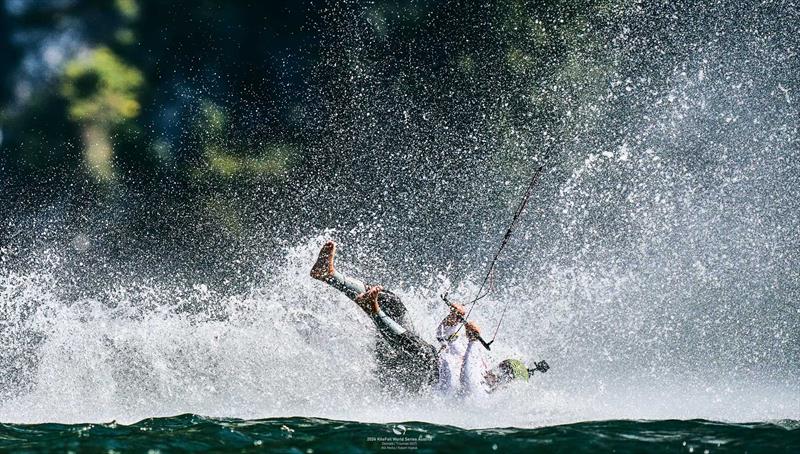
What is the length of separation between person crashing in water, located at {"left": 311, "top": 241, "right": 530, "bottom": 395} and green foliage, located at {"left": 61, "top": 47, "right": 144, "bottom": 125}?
14.0m

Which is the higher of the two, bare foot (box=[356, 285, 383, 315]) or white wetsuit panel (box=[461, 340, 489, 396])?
bare foot (box=[356, 285, 383, 315])

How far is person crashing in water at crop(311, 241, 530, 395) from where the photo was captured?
8.14m

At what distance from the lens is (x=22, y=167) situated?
19891 millimetres

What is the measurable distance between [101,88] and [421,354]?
1588cm

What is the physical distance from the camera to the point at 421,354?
8.41m

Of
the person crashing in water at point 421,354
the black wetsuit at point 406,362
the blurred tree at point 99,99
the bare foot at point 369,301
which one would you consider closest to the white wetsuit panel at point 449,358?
the person crashing in water at point 421,354

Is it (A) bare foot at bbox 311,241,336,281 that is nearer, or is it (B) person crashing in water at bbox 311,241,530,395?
(B) person crashing in water at bbox 311,241,530,395

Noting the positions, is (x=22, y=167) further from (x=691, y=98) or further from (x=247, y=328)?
(x=691, y=98)

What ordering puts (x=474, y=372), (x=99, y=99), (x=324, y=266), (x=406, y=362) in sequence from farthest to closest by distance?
(x=99, y=99) < (x=324, y=266) < (x=406, y=362) < (x=474, y=372)

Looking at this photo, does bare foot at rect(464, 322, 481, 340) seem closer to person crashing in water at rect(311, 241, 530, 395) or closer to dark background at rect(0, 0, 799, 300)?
person crashing in water at rect(311, 241, 530, 395)

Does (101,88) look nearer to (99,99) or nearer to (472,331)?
(99,99)

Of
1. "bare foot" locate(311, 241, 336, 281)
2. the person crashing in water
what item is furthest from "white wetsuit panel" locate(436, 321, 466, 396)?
"bare foot" locate(311, 241, 336, 281)

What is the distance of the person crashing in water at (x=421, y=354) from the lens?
320 inches

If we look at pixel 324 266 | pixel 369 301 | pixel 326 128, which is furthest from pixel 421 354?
pixel 326 128
